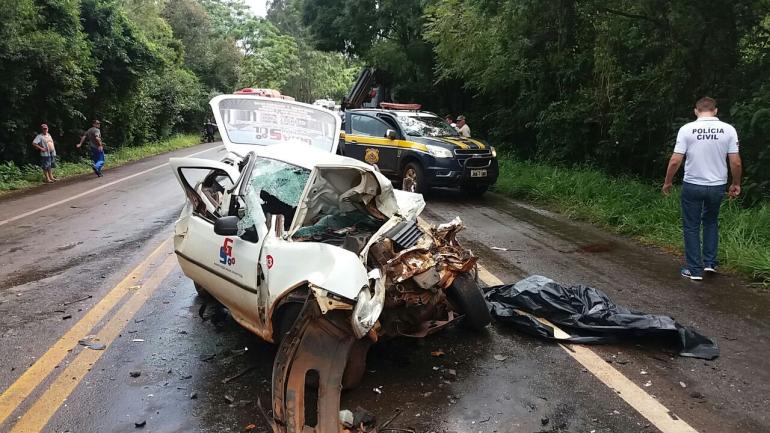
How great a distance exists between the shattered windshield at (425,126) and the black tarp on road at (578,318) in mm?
7634

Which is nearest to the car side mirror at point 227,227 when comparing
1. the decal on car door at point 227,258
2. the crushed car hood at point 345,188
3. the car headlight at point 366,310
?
the decal on car door at point 227,258

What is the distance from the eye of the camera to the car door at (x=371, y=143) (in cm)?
1266

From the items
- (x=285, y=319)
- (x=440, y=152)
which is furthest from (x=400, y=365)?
(x=440, y=152)

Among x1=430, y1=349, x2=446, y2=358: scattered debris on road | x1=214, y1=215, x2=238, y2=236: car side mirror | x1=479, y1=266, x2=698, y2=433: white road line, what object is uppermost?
x1=214, y1=215, x2=238, y2=236: car side mirror

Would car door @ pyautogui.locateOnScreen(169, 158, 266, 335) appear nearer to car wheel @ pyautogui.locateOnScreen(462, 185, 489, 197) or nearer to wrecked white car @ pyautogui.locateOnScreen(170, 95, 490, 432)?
wrecked white car @ pyautogui.locateOnScreen(170, 95, 490, 432)

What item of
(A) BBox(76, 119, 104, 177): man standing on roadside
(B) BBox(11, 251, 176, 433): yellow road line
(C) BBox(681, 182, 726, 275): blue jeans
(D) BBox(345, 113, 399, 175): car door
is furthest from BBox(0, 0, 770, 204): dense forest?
(B) BBox(11, 251, 176, 433): yellow road line

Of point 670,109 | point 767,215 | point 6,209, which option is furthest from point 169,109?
point 767,215

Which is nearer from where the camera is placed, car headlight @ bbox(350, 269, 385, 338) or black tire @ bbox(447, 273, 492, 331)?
car headlight @ bbox(350, 269, 385, 338)

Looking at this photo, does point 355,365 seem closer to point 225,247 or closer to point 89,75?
point 225,247

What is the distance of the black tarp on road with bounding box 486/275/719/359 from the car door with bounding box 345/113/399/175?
7.57 meters

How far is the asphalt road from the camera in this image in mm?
3381

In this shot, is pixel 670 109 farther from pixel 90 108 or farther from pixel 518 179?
pixel 90 108

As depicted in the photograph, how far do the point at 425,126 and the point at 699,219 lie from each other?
24.5ft

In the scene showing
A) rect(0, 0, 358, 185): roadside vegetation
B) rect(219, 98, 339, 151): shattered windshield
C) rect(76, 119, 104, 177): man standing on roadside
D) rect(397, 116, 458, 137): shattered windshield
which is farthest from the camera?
rect(76, 119, 104, 177): man standing on roadside
